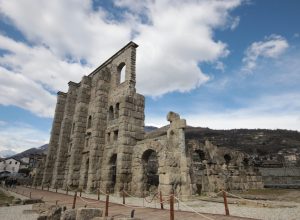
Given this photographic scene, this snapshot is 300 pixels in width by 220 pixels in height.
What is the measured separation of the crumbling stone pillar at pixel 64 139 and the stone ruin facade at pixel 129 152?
10cm

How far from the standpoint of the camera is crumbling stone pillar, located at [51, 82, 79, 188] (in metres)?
21.7

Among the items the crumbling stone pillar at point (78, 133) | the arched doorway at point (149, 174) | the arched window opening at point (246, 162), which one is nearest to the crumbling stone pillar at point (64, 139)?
the crumbling stone pillar at point (78, 133)

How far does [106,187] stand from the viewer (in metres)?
15.5

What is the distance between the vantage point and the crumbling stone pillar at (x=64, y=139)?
21.7m

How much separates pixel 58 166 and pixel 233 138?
6386cm

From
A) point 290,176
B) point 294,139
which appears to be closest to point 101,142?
point 290,176

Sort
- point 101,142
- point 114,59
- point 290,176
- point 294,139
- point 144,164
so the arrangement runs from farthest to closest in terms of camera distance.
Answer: point 294,139
point 290,176
point 114,59
point 101,142
point 144,164

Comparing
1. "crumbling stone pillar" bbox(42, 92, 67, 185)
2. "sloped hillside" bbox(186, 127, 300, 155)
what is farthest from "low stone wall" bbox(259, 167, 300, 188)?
"sloped hillside" bbox(186, 127, 300, 155)

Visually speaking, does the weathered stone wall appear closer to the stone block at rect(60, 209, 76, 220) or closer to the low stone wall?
the low stone wall

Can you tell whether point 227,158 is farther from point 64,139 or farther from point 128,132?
point 64,139

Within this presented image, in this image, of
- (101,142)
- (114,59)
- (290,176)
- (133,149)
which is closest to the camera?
(133,149)

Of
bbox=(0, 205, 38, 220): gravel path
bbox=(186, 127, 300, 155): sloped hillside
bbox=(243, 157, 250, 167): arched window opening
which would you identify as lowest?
bbox=(0, 205, 38, 220): gravel path

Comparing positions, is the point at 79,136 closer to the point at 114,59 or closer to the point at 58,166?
the point at 58,166

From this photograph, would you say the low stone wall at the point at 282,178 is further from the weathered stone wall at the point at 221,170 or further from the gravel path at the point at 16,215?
the gravel path at the point at 16,215
